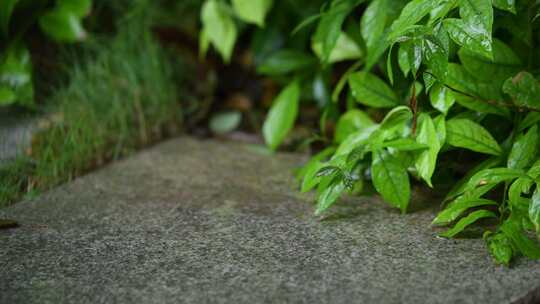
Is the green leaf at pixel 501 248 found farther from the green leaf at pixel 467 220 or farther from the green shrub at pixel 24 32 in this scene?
the green shrub at pixel 24 32

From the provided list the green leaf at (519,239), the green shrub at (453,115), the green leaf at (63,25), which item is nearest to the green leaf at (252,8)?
the green shrub at (453,115)

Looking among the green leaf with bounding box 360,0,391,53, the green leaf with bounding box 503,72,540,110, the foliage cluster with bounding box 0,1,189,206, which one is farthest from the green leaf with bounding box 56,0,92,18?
the green leaf with bounding box 503,72,540,110

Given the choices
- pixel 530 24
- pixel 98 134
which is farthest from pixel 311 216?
pixel 98 134

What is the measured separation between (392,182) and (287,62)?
0.74 m

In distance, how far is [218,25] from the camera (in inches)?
82.3

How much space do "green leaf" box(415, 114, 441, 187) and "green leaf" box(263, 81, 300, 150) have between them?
0.59 metres

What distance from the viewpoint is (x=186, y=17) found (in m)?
2.48

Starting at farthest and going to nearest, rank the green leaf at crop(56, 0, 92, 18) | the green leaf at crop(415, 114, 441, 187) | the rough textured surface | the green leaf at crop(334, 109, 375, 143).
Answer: the green leaf at crop(56, 0, 92, 18)
the green leaf at crop(334, 109, 375, 143)
the green leaf at crop(415, 114, 441, 187)
the rough textured surface

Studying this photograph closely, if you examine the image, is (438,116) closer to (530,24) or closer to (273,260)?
(530,24)

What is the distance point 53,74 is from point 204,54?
54 cm

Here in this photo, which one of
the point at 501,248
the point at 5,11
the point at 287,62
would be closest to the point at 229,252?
the point at 501,248

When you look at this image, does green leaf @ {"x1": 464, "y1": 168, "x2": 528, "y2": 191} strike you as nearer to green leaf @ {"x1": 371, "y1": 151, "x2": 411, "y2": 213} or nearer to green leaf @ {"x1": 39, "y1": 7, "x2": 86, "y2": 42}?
green leaf @ {"x1": 371, "y1": 151, "x2": 411, "y2": 213}

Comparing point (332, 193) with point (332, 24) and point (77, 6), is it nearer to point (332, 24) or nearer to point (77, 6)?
point (332, 24)

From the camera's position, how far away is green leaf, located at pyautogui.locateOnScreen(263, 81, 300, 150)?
1915mm
